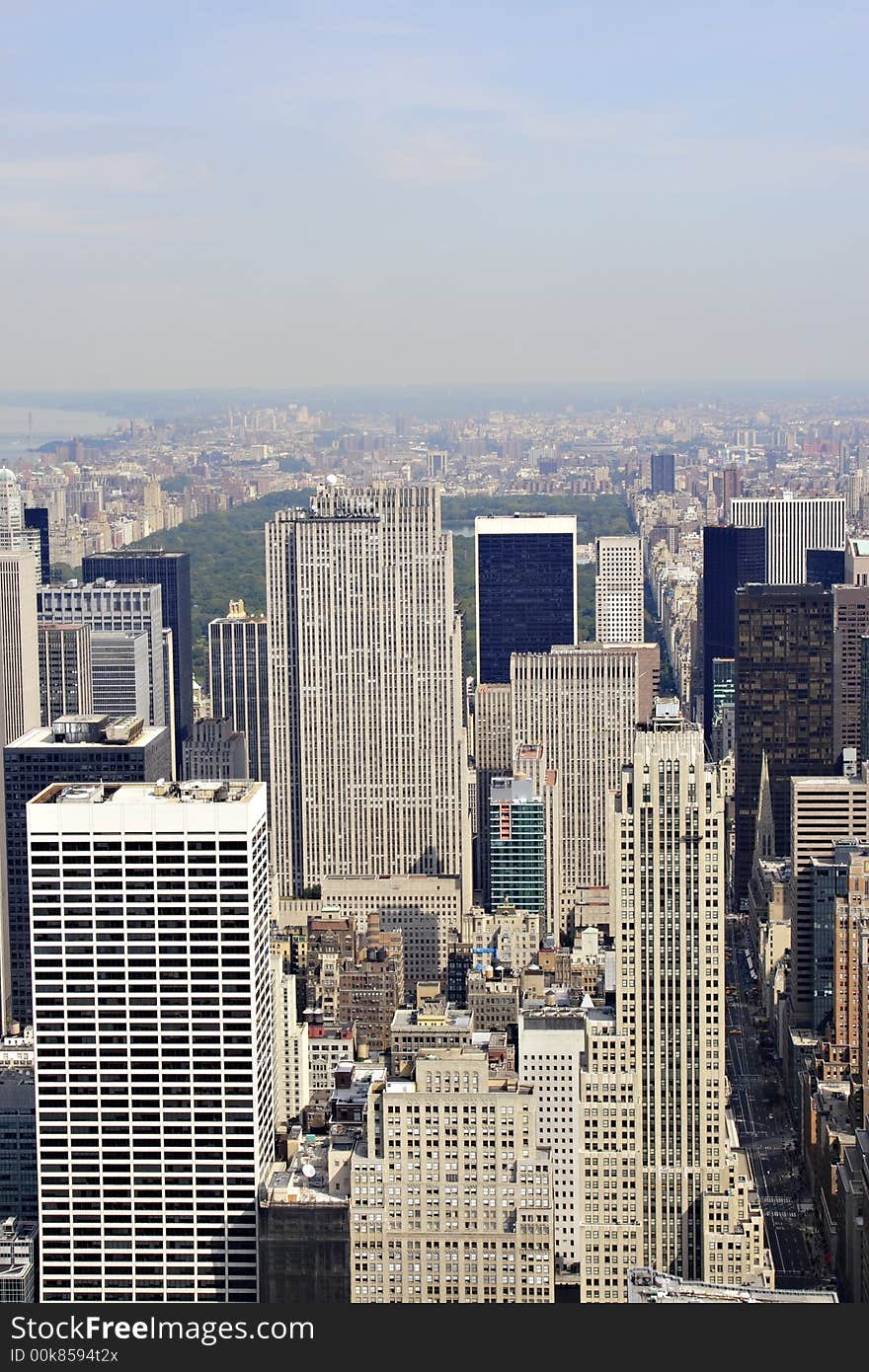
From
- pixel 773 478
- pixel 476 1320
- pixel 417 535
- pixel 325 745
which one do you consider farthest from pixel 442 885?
pixel 476 1320

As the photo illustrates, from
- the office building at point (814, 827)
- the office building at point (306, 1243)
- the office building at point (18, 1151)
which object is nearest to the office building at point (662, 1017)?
the office building at point (306, 1243)

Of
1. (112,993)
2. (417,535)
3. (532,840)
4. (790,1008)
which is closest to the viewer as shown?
(112,993)

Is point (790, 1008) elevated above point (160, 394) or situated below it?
below

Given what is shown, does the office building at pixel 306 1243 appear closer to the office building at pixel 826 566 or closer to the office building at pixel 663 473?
the office building at pixel 663 473

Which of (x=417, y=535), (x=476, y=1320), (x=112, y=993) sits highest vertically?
(x=417, y=535)

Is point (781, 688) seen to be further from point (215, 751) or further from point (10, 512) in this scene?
point (10, 512)

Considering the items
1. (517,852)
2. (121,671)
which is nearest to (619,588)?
(517,852)

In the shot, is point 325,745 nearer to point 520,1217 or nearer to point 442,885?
point 442,885
